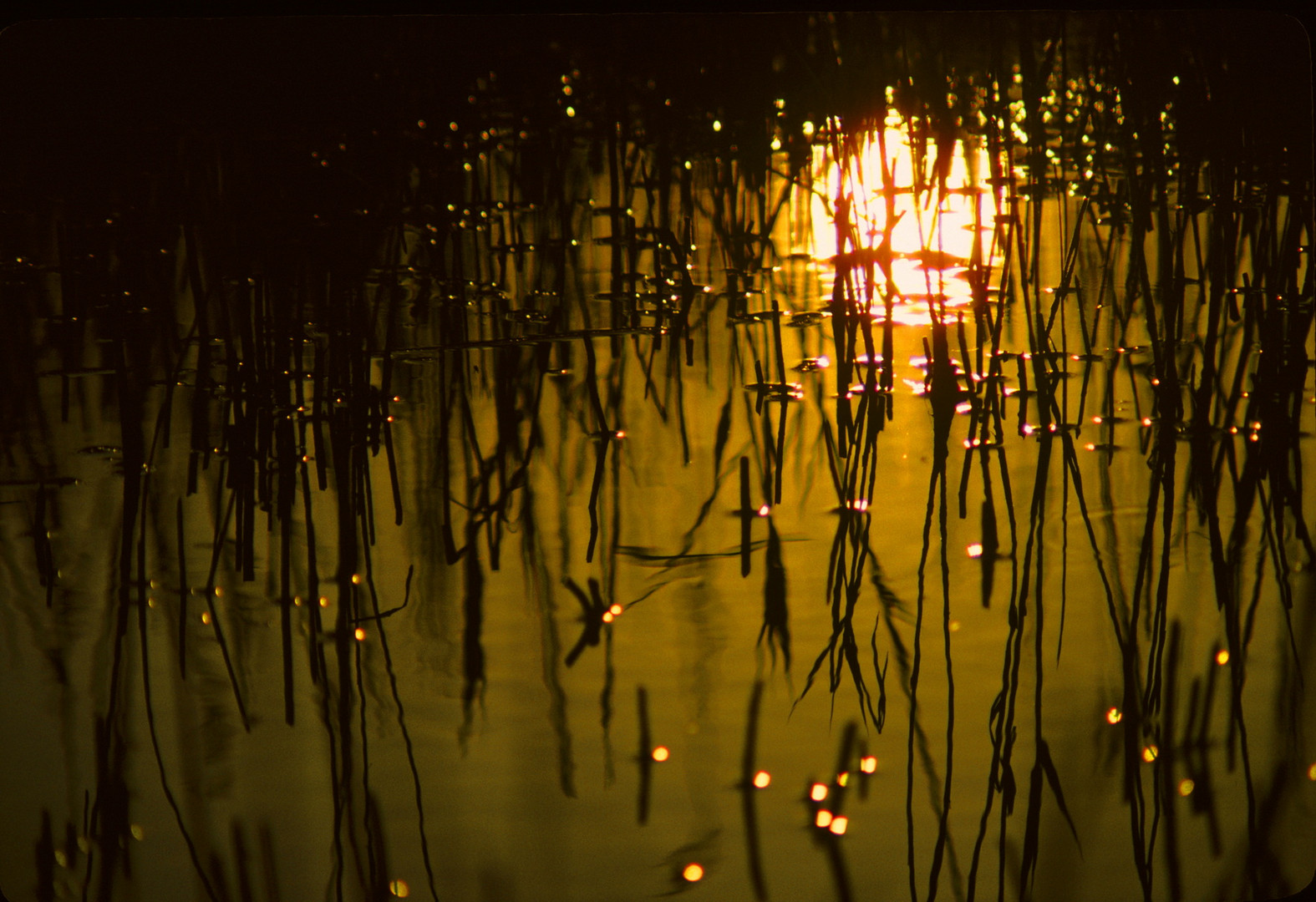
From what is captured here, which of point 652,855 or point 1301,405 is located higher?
point 1301,405

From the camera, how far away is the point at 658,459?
0.89 metres

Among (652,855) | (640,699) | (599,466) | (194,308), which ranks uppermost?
(194,308)

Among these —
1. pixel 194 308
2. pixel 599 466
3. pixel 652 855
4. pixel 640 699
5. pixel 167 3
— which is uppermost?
pixel 167 3

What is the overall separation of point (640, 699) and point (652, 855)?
0.13 metres

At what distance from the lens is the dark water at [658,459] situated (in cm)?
86

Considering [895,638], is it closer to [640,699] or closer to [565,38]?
[640,699]

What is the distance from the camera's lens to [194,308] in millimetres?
858

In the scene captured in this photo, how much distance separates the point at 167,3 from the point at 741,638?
738mm

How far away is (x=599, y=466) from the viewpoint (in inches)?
35.0

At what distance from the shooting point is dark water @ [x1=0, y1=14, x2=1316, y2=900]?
2.82 ft

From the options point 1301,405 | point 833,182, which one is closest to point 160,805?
point 833,182

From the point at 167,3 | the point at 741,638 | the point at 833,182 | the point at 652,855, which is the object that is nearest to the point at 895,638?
the point at 741,638

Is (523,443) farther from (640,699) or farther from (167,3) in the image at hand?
(167,3)

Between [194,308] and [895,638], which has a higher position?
[194,308]
